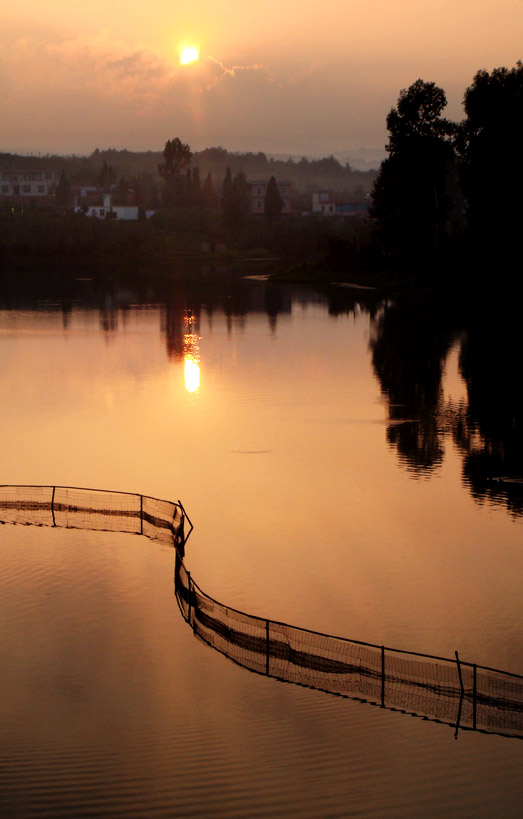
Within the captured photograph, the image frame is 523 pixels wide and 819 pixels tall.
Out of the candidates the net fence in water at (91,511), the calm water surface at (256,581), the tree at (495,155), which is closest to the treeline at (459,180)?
the tree at (495,155)

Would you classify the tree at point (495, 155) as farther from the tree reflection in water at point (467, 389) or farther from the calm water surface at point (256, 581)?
the calm water surface at point (256, 581)

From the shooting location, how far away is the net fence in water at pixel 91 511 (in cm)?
2983

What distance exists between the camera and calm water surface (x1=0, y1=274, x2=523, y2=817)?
17016mm

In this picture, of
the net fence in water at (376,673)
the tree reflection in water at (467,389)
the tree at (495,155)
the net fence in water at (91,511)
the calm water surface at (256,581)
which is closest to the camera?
the calm water surface at (256,581)

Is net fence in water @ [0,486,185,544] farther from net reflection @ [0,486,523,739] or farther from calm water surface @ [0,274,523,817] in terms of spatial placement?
net reflection @ [0,486,523,739]

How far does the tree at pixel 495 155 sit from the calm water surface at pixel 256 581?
1818 inches

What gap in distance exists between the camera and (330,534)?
29672 mm

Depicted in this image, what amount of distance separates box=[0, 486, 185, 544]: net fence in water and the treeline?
77.7 meters

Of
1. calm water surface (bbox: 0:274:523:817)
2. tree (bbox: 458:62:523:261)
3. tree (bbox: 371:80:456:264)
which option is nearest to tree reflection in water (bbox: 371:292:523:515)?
calm water surface (bbox: 0:274:523:817)

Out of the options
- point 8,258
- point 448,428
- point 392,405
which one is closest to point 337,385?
point 392,405

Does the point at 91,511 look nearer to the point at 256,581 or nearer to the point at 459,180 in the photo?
the point at 256,581

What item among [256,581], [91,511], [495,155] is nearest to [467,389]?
[91,511]

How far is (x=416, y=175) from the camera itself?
116 m

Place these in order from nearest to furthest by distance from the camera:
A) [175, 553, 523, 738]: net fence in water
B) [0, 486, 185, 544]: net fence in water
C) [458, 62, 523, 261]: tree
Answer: [175, 553, 523, 738]: net fence in water, [0, 486, 185, 544]: net fence in water, [458, 62, 523, 261]: tree
